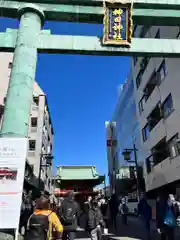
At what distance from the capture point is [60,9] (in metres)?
7.70

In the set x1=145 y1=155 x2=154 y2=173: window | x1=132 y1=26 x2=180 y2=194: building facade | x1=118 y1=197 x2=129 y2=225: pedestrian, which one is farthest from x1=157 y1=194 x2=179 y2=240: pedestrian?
x1=145 y1=155 x2=154 y2=173: window

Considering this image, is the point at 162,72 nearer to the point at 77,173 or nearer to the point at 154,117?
the point at 154,117

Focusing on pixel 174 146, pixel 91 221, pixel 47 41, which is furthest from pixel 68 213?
pixel 174 146

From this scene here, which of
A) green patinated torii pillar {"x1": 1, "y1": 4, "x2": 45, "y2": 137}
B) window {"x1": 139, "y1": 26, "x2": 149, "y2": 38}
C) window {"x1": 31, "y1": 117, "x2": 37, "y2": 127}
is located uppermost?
window {"x1": 139, "y1": 26, "x2": 149, "y2": 38}

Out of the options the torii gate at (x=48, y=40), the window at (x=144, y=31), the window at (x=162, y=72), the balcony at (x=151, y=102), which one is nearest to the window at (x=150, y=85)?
the balcony at (x=151, y=102)

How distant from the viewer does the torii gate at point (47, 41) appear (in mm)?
6055

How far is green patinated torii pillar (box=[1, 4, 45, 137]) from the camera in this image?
580 centimetres

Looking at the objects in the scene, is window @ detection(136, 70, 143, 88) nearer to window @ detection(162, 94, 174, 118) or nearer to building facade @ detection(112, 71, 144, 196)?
building facade @ detection(112, 71, 144, 196)

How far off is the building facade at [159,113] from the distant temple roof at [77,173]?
21.5 feet

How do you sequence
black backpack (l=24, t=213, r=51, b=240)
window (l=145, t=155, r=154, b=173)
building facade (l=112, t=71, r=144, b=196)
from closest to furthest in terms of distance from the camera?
black backpack (l=24, t=213, r=51, b=240)
window (l=145, t=155, r=154, b=173)
building facade (l=112, t=71, r=144, b=196)

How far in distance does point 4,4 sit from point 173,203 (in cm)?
769

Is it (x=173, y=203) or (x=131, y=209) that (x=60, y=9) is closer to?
(x=173, y=203)

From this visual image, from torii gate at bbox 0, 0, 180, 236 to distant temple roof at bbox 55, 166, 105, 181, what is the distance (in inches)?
815

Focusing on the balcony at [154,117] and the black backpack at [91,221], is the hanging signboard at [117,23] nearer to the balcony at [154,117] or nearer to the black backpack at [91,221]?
the black backpack at [91,221]
